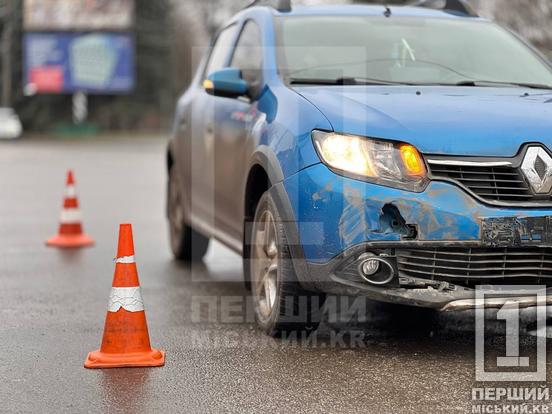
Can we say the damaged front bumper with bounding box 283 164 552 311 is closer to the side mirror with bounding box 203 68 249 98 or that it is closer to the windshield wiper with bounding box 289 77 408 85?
the windshield wiper with bounding box 289 77 408 85

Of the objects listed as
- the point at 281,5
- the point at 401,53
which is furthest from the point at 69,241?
the point at 401,53

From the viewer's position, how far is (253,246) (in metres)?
6.09

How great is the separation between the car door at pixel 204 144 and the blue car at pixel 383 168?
1.65ft

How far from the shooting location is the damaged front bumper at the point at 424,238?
197 inches

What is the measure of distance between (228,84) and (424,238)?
75.6 inches

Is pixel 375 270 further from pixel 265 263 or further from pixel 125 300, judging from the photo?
pixel 125 300

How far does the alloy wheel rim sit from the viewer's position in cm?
574

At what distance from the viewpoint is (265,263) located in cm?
593

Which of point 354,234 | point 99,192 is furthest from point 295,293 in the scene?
point 99,192

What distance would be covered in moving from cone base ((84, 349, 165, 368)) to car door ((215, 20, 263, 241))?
1428 mm

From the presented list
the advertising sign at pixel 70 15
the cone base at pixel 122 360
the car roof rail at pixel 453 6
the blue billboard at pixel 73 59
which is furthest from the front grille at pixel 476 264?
the advertising sign at pixel 70 15

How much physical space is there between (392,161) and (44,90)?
47818mm

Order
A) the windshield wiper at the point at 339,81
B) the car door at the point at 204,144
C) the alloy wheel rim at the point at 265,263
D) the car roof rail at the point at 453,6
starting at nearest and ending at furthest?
1. the alloy wheel rim at the point at 265,263
2. the windshield wiper at the point at 339,81
3. the car door at the point at 204,144
4. the car roof rail at the point at 453,6

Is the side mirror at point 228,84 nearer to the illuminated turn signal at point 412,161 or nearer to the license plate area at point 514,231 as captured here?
the illuminated turn signal at point 412,161
